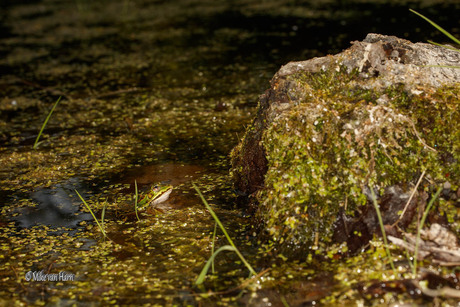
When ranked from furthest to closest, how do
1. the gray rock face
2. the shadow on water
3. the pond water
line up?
the shadow on water
the gray rock face
the pond water

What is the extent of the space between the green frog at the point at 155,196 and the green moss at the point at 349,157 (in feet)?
2.99

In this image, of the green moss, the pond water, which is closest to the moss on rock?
the green moss

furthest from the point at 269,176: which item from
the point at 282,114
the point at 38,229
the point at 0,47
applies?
the point at 0,47

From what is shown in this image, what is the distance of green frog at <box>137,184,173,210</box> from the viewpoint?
3.15 meters

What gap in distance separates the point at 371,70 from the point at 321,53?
155 inches

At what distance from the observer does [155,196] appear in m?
3.16

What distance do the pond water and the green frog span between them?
75 mm

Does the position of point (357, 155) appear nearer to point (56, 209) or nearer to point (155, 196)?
point (155, 196)

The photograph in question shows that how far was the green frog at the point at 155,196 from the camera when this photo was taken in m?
3.15

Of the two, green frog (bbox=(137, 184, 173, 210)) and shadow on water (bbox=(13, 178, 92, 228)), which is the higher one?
green frog (bbox=(137, 184, 173, 210))

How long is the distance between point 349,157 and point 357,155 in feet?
0.13

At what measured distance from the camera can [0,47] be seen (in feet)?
28.4

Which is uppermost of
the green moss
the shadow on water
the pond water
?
the green moss

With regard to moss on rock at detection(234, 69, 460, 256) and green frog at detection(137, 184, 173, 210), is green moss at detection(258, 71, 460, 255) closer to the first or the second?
moss on rock at detection(234, 69, 460, 256)
